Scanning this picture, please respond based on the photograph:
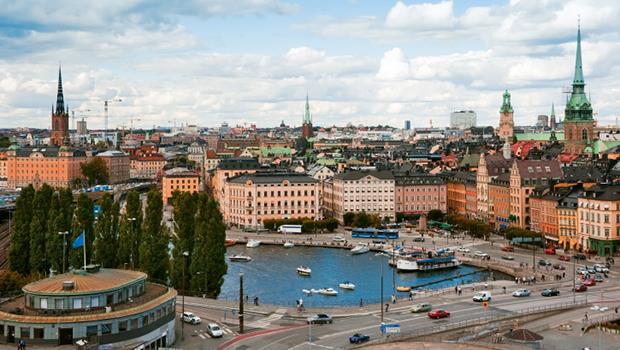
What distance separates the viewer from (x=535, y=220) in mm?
92625

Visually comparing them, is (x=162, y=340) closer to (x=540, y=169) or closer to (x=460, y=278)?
(x=460, y=278)

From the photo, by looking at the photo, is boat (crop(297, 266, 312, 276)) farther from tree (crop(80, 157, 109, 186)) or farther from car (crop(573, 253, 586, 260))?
tree (crop(80, 157, 109, 186))

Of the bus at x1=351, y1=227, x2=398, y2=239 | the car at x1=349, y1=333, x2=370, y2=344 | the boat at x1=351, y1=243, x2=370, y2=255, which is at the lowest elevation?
the boat at x1=351, y1=243, x2=370, y2=255

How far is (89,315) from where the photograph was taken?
37.2 meters

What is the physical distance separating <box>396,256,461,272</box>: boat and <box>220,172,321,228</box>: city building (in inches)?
1264

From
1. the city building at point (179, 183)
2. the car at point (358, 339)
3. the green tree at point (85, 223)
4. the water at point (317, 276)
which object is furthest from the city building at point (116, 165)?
the car at point (358, 339)

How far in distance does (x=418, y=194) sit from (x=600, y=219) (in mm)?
38228

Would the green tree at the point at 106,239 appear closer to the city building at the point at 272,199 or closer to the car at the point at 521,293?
the car at the point at 521,293

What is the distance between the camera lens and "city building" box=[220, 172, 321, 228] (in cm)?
10781

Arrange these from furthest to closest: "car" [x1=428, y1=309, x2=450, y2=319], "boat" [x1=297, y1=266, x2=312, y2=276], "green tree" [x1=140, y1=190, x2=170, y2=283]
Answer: "boat" [x1=297, y1=266, x2=312, y2=276] < "green tree" [x1=140, y1=190, x2=170, y2=283] < "car" [x1=428, y1=309, x2=450, y2=319]

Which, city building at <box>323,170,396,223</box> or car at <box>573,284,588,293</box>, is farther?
city building at <box>323,170,396,223</box>

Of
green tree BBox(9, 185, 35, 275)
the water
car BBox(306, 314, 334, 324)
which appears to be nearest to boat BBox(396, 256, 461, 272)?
the water

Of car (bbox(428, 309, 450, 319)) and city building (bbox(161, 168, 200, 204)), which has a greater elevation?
city building (bbox(161, 168, 200, 204))

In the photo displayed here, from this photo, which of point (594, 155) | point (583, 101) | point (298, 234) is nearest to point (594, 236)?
point (298, 234)
